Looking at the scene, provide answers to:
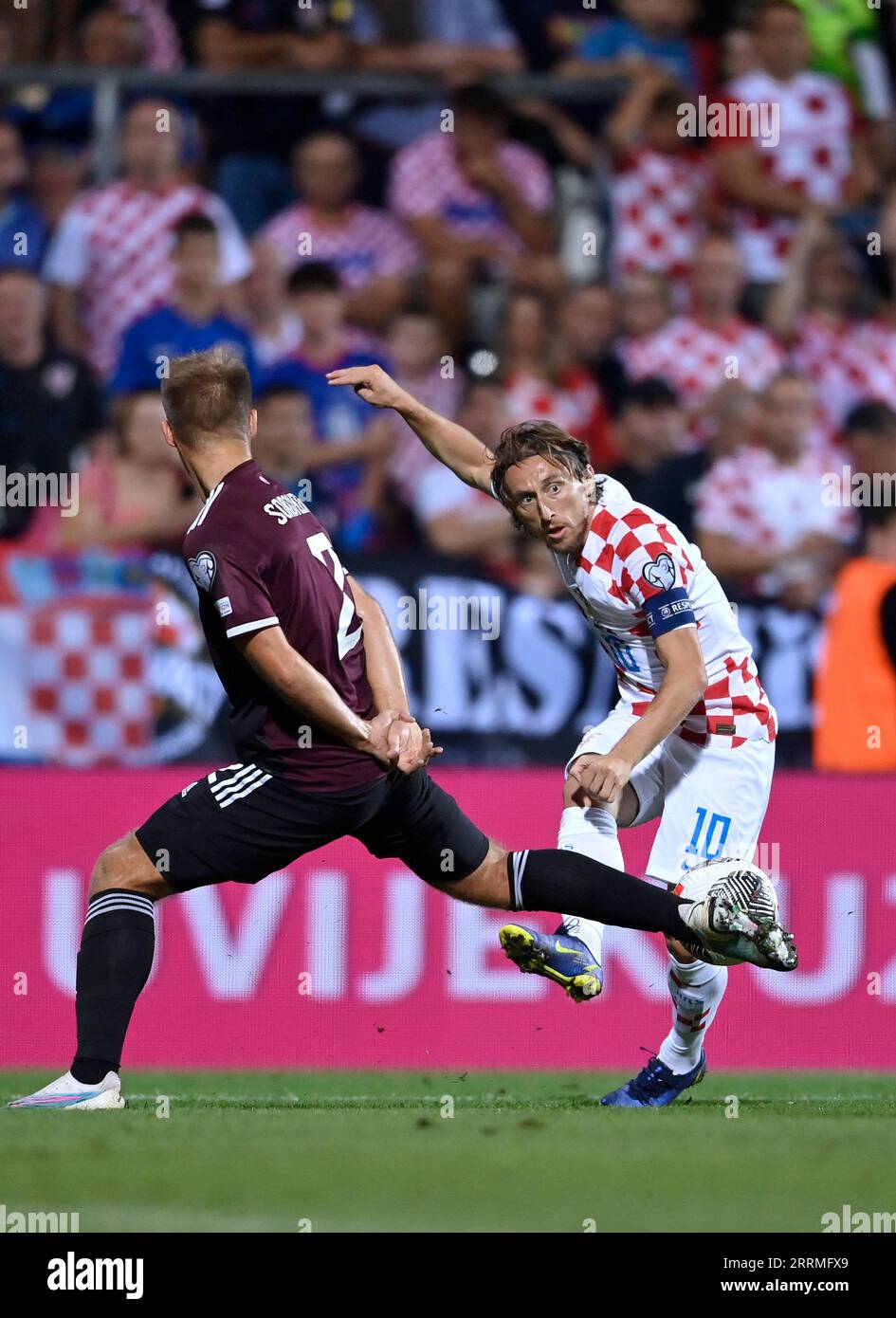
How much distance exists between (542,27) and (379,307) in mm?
2143

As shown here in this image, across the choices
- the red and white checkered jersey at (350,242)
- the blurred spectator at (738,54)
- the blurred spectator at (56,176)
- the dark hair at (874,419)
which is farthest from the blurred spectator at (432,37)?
the dark hair at (874,419)

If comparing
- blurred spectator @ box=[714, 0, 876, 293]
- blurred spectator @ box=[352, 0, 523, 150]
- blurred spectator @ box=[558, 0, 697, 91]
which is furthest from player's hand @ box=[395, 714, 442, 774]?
blurred spectator @ box=[558, 0, 697, 91]

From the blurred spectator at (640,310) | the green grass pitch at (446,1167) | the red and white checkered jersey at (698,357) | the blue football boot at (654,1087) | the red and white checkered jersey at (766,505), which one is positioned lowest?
the blue football boot at (654,1087)

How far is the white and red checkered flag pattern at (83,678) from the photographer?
27.2 ft

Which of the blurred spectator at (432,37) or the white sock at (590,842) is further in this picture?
the blurred spectator at (432,37)

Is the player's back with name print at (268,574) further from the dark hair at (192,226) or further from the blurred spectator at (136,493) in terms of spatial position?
the dark hair at (192,226)

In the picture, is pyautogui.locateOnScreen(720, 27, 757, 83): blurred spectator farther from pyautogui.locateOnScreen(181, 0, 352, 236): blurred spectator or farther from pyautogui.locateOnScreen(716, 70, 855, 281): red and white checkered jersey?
pyautogui.locateOnScreen(181, 0, 352, 236): blurred spectator

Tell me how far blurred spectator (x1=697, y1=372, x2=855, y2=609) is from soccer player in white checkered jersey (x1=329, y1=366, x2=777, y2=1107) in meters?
3.49

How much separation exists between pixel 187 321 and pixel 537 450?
4901 millimetres

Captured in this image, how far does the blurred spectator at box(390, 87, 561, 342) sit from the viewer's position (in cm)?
1059

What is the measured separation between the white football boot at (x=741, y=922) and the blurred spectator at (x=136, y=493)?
14.9ft

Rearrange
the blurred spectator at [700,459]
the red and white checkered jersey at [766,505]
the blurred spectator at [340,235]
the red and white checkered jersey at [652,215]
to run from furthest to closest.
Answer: the red and white checkered jersey at [652,215] → the blurred spectator at [340,235] → the red and white checkered jersey at [766,505] → the blurred spectator at [700,459]

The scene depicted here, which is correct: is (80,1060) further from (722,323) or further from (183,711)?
(722,323)
